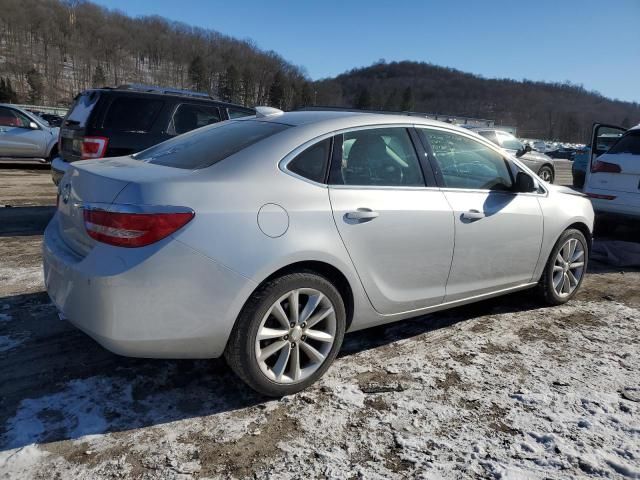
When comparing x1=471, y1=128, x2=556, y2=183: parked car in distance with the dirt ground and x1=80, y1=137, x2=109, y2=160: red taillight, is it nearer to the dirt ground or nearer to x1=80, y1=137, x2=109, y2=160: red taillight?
x1=80, y1=137, x2=109, y2=160: red taillight

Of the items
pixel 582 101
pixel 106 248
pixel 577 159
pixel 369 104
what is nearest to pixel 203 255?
pixel 106 248

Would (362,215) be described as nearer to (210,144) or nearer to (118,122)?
(210,144)

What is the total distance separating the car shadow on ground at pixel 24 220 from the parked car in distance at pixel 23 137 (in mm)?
5622

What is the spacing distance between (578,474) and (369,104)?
111 m

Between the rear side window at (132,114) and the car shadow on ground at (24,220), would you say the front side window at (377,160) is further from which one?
the car shadow on ground at (24,220)

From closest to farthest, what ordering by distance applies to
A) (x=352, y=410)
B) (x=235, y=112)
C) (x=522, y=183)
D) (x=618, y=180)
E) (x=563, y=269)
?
(x=352, y=410)
(x=522, y=183)
(x=563, y=269)
(x=618, y=180)
(x=235, y=112)

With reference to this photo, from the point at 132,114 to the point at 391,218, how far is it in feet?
15.5

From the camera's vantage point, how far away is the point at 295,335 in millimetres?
2811

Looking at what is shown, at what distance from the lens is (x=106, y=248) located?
244cm

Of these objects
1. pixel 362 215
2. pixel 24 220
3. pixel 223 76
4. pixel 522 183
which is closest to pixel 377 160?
pixel 362 215

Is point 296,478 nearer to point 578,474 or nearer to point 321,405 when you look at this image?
point 321,405

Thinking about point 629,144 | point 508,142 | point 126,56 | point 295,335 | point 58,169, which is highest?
point 126,56

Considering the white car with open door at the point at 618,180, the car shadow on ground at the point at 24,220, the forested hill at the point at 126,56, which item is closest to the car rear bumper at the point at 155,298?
the car shadow on ground at the point at 24,220

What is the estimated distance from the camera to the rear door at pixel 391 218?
9.80 feet
